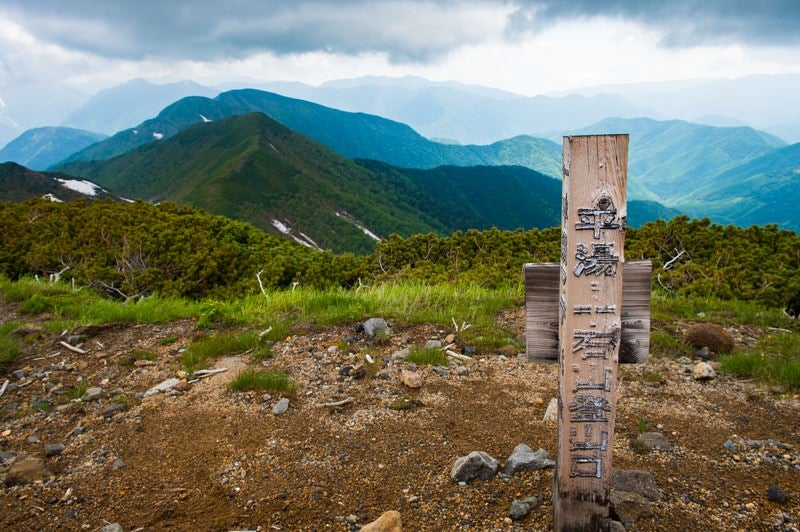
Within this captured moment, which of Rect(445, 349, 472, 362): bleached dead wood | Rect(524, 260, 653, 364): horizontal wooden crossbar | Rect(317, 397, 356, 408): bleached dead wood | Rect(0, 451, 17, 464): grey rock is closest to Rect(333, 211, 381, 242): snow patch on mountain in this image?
Rect(445, 349, 472, 362): bleached dead wood

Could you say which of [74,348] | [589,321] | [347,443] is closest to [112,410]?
[74,348]

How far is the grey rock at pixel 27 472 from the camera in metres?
4.13

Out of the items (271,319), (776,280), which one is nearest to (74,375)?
(271,319)

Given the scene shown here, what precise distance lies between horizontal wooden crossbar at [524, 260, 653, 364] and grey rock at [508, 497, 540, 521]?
1095 mm

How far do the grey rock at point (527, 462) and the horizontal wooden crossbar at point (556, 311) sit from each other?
1181mm

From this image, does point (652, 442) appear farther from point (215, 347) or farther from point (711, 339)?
point (215, 347)

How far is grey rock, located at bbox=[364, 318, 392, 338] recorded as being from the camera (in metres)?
6.90

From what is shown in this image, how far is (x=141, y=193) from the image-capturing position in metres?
158

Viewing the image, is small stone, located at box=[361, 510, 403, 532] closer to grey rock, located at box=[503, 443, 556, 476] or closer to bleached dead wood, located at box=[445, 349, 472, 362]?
grey rock, located at box=[503, 443, 556, 476]

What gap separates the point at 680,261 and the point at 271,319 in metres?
8.91

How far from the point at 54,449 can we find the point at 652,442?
530cm

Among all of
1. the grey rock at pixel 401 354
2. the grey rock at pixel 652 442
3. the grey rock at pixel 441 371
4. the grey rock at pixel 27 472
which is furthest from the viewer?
the grey rock at pixel 401 354

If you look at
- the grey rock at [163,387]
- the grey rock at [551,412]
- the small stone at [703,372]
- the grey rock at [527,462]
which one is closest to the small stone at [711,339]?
the small stone at [703,372]

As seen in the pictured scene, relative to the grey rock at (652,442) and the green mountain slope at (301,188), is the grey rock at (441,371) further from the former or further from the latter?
the green mountain slope at (301,188)
